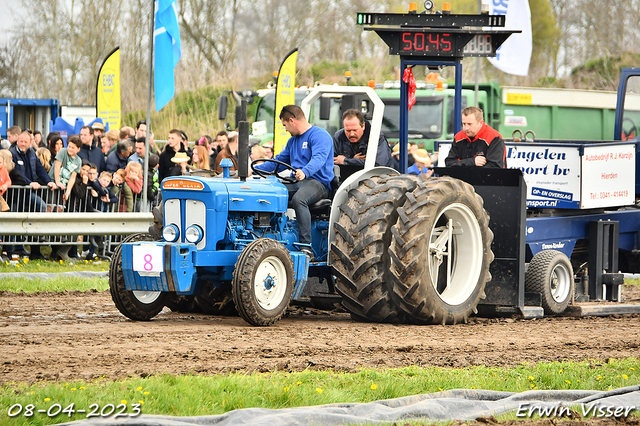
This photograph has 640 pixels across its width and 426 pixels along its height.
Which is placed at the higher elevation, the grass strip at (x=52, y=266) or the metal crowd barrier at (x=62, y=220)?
the metal crowd barrier at (x=62, y=220)

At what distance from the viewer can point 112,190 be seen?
14.4m

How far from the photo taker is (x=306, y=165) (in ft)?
27.7

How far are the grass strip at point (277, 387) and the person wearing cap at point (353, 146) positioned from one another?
11.3 feet

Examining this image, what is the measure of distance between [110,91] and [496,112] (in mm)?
10967

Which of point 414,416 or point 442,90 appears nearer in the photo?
point 414,416

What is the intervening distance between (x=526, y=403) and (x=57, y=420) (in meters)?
2.56

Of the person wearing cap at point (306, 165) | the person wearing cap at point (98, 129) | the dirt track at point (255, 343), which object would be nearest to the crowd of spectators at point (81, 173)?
the person wearing cap at point (98, 129)

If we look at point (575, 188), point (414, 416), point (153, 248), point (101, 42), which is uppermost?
point (101, 42)

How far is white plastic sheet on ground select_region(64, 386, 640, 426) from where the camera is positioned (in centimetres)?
438

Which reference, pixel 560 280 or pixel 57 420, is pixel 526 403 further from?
pixel 560 280

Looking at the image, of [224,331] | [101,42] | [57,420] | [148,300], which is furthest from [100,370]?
[101,42]

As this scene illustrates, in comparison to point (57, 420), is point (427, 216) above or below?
above

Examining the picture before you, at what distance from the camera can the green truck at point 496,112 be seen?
20.3 m

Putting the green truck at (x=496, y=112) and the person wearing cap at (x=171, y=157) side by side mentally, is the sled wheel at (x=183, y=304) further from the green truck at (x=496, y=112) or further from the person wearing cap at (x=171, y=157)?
the green truck at (x=496, y=112)
